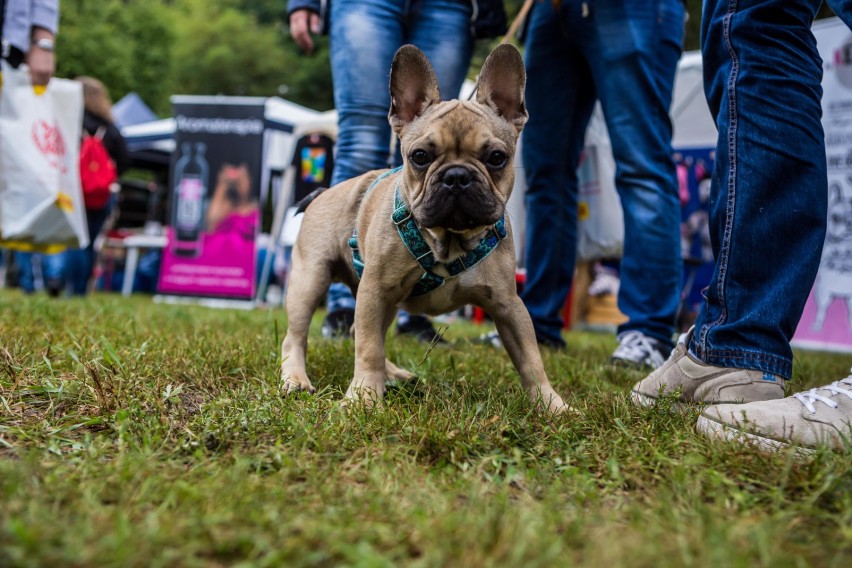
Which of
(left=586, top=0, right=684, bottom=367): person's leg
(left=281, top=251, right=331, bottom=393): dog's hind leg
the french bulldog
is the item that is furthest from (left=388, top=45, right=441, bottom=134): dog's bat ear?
(left=586, top=0, right=684, bottom=367): person's leg

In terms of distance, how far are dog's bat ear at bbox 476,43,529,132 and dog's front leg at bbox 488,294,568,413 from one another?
0.70 m

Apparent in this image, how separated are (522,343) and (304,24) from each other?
2.23 m

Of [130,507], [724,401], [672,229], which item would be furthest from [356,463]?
[672,229]

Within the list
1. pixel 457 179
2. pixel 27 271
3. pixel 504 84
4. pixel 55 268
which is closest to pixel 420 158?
pixel 457 179

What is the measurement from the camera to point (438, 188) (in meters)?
2.26

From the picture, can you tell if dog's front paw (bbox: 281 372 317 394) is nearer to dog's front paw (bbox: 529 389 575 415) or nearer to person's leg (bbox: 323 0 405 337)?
dog's front paw (bbox: 529 389 575 415)

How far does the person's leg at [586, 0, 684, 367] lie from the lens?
3.38 meters

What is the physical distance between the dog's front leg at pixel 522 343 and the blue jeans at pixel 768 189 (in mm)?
508

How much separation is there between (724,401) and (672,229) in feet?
5.26

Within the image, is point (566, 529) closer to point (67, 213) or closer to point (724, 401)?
point (724, 401)

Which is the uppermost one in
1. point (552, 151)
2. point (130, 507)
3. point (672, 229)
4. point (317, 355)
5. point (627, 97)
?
point (627, 97)

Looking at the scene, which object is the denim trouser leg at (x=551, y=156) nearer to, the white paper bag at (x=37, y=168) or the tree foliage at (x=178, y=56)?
the white paper bag at (x=37, y=168)

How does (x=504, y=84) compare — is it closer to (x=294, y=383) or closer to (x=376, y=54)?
(x=376, y=54)

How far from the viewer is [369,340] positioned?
2.35 metres
